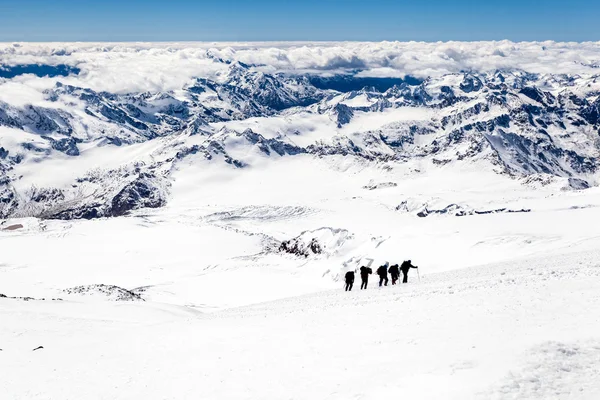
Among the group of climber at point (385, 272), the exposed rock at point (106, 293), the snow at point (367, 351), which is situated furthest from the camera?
the exposed rock at point (106, 293)

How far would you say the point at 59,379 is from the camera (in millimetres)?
25078

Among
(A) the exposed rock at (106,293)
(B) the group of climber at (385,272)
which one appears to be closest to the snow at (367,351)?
(B) the group of climber at (385,272)

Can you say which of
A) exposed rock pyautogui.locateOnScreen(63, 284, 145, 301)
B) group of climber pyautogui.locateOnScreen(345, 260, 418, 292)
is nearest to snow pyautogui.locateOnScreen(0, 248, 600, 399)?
group of climber pyautogui.locateOnScreen(345, 260, 418, 292)

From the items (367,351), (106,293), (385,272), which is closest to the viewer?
(367,351)

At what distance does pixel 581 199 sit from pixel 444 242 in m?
107

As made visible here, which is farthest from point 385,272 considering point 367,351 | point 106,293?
point 106,293

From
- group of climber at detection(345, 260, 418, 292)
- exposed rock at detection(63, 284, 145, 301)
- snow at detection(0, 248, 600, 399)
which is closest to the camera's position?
snow at detection(0, 248, 600, 399)

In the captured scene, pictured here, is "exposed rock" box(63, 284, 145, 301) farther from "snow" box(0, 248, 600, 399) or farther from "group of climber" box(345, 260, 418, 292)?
"group of climber" box(345, 260, 418, 292)

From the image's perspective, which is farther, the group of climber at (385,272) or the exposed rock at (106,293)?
the exposed rock at (106,293)

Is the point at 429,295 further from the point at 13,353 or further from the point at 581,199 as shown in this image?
the point at 581,199

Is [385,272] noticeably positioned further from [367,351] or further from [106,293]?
[106,293]

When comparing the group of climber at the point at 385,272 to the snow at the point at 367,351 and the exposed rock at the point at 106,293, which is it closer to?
the snow at the point at 367,351

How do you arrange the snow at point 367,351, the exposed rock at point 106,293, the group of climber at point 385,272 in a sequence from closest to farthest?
the snow at point 367,351 < the group of climber at point 385,272 < the exposed rock at point 106,293

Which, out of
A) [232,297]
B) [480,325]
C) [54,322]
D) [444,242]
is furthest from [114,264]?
[480,325]
